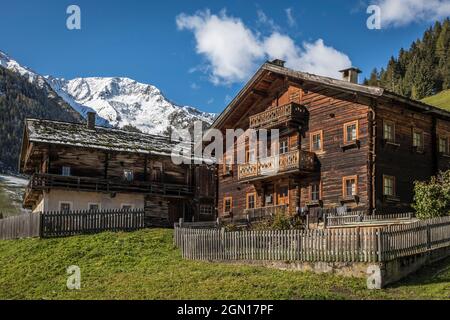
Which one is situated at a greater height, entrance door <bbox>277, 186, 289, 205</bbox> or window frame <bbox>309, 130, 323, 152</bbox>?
window frame <bbox>309, 130, 323, 152</bbox>

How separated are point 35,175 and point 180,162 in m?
12.9

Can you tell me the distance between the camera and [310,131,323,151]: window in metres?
35.4

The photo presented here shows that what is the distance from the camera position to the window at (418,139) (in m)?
35.2

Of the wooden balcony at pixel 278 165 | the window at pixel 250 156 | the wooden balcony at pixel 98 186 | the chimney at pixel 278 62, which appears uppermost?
the chimney at pixel 278 62

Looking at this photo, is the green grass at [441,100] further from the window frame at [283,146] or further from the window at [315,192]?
the window at [315,192]

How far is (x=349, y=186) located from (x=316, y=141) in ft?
13.1

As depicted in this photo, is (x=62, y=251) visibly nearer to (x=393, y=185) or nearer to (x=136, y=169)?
(x=393, y=185)

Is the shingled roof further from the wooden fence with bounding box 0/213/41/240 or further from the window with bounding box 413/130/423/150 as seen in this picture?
the window with bounding box 413/130/423/150

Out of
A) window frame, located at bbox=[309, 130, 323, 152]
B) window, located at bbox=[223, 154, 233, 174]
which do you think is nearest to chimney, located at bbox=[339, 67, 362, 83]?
window frame, located at bbox=[309, 130, 323, 152]

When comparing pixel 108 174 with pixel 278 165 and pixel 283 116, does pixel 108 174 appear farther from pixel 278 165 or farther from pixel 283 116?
pixel 283 116

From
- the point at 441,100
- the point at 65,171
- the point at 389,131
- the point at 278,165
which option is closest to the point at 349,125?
the point at 389,131

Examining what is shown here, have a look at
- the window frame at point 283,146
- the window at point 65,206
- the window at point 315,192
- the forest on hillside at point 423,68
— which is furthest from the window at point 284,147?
the forest on hillside at point 423,68

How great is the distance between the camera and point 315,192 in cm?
3538

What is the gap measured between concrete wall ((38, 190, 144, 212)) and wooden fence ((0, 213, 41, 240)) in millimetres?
6447
